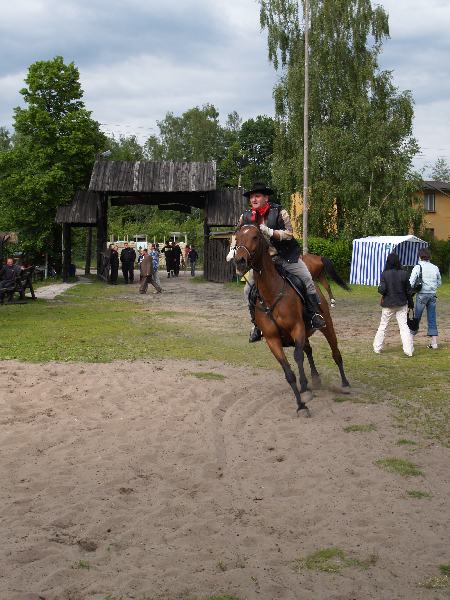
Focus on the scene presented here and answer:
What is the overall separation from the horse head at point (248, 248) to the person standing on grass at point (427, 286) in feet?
20.4

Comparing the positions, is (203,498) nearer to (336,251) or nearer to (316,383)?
(316,383)

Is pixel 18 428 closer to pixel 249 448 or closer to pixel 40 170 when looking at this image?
pixel 249 448

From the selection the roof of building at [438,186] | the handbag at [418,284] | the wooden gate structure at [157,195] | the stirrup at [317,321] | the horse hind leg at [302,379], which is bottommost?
the horse hind leg at [302,379]

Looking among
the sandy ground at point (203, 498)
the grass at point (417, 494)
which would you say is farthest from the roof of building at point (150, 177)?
the grass at point (417, 494)

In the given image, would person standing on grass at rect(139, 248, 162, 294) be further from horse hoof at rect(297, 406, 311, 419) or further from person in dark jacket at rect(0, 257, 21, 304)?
horse hoof at rect(297, 406, 311, 419)

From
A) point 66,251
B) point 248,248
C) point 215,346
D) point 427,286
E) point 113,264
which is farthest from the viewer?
point 66,251

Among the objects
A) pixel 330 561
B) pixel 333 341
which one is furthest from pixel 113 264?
pixel 330 561

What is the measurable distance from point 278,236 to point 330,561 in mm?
4670

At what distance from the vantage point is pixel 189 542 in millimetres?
4664

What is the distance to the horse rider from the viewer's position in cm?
844

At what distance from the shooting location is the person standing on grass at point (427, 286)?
13.6 meters

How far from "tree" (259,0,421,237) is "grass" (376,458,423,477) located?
32732 mm

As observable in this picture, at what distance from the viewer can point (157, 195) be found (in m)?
38.1

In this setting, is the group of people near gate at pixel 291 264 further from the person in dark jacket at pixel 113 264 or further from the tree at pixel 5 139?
the tree at pixel 5 139
